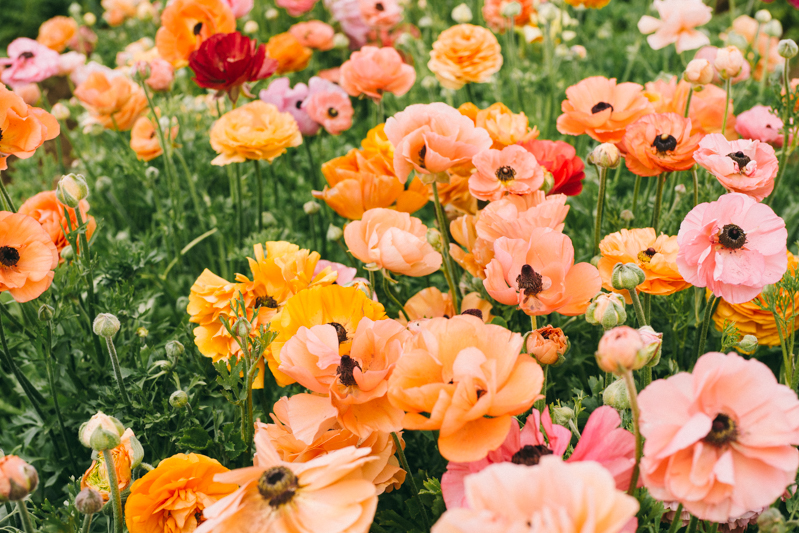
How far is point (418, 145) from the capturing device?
4.53 feet

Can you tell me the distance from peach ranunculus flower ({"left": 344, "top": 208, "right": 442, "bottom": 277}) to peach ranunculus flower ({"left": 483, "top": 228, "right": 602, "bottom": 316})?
217mm

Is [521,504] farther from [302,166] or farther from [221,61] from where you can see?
[302,166]

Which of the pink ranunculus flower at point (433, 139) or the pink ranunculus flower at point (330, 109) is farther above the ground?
the pink ranunculus flower at point (433, 139)

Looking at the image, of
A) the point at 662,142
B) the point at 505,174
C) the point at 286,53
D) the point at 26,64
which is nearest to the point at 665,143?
the point at 662,142

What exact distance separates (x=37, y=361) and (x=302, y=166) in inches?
64.6

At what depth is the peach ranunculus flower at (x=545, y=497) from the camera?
0.65 meters

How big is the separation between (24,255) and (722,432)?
1342mm

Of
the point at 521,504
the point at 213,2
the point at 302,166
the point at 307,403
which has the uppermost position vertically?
the point at 213,2

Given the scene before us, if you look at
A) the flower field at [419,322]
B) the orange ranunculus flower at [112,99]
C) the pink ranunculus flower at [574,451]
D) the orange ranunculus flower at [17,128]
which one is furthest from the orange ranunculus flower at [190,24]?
the pink ranunculus flower at [574,451]

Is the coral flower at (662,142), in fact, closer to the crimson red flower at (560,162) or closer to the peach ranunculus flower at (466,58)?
the crimson red flower at (560,162)

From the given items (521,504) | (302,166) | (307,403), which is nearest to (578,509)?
(521,504)

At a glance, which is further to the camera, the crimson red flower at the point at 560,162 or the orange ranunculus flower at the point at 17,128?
the crimson red flower at the point at 560,162

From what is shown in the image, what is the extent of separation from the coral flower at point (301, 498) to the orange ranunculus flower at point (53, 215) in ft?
3.26

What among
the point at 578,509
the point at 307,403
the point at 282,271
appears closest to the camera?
the point at 578,509
